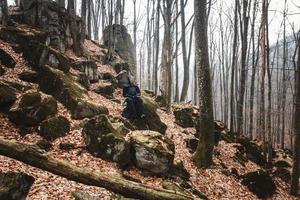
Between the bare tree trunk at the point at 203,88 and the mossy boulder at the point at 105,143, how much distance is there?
10.1 ft

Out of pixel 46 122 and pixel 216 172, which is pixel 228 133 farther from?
pixel 46 122

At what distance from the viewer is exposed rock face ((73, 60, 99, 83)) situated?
15.0 m

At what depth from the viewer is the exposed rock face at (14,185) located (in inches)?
193

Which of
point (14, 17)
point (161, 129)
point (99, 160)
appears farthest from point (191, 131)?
point (14, 17)

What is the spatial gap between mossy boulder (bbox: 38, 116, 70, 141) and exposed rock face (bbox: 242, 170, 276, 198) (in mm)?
6435

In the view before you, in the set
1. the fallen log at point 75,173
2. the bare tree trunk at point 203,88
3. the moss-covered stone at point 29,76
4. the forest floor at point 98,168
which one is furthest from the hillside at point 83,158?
the fallen log at point 75,173

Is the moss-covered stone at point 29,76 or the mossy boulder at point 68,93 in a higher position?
the moss-covered stone at point 29,76

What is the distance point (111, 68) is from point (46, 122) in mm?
11896

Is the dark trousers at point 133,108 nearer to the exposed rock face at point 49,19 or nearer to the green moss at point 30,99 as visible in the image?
the green moss at point 30,99

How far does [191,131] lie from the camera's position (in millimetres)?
14852

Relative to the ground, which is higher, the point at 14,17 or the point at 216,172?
the point at 14,17

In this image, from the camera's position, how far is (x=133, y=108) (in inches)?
483

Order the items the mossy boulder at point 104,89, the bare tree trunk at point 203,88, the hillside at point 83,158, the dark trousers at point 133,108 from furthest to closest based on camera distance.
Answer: the mossy boulder at point 104,89, the dark trousers at point 133,108, the bare tree trunk at point 203,88, the hillside at point 83,158

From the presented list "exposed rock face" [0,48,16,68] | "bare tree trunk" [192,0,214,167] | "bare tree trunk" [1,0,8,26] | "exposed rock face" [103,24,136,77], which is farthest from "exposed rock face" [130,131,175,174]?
"exposed rock face" [103,24,136,77]
